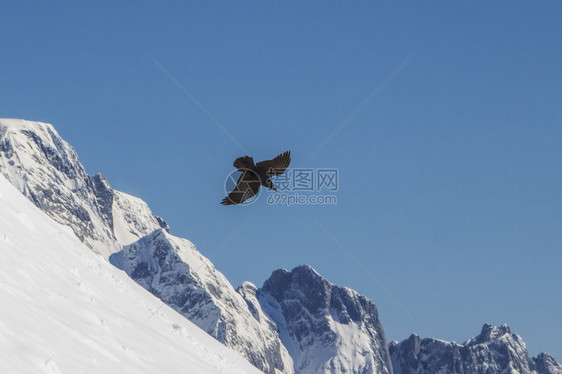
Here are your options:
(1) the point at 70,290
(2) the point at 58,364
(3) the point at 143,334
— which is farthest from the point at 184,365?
(2) the point at 58,364

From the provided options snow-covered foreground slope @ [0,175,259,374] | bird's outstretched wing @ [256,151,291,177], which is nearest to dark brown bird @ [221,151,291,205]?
bird's outstretched wing @ [256,151,291,177]

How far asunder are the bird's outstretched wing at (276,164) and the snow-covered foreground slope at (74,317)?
914 centimetres

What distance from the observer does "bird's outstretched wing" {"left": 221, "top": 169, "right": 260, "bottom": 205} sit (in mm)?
26531

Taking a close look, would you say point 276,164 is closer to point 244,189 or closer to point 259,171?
point 259,171

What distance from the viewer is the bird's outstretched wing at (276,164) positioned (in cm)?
2639

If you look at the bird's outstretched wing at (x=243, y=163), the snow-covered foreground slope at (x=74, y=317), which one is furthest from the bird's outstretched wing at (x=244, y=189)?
the snow-covered foreground slope at (x=74, y=317)

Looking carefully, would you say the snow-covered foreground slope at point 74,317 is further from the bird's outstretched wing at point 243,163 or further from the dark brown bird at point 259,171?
the bird's outstretched wing at point 243,163

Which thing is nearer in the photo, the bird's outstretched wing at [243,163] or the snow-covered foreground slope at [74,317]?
the bird's outstretched wing at [243,163]

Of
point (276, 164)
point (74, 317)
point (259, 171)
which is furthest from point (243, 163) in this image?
point (74, 317)

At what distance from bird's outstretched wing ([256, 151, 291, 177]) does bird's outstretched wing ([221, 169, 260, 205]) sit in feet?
1.38

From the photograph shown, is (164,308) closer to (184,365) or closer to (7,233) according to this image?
(184,365)

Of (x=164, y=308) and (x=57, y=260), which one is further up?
(x=164, y=308)

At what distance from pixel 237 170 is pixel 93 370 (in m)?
10.3

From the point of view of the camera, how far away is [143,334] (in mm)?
44688
